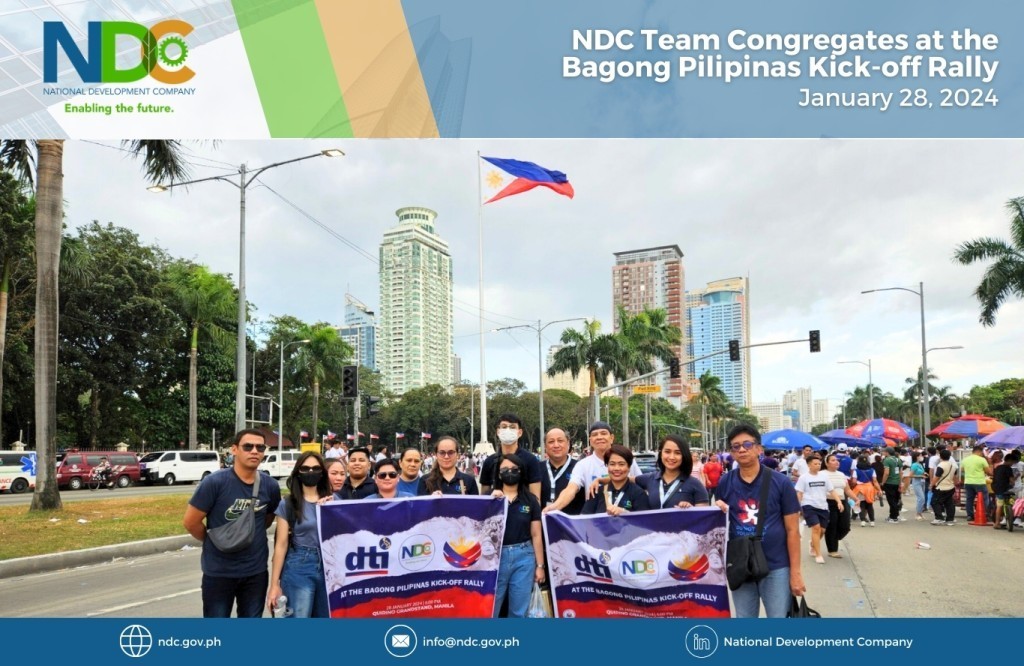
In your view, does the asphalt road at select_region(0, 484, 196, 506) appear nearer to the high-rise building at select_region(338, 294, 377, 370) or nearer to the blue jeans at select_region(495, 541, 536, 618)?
the blue jeans at select_region(495, 541, 536, 618)

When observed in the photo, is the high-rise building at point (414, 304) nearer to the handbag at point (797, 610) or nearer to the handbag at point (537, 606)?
the handbag at point (537, 606)

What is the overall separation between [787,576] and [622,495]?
124 cm

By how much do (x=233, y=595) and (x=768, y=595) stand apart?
3.45 metres

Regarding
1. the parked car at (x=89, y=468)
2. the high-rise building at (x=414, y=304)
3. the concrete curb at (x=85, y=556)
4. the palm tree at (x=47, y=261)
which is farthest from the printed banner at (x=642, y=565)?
the parked car at (x=89, y=468)

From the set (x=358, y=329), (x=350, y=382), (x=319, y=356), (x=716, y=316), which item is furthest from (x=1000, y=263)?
(x=716, y=316)

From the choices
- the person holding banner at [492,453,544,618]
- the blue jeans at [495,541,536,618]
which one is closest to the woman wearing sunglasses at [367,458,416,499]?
the person holding banner at [492,453,544,618]

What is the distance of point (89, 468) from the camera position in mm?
34250

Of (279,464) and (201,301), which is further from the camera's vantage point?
(201,301)

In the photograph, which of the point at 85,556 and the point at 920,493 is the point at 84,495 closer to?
the point at 85,556

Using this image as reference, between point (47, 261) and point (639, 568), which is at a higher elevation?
point (47, 261)

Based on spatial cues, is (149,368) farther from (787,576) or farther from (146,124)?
(787,576)

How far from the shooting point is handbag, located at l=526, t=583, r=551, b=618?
5.66 metres

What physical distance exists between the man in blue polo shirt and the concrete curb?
26.1 feet

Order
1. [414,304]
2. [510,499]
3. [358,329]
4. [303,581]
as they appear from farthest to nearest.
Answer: [358,329]
[414,304]
[510,499]
[303,581]
